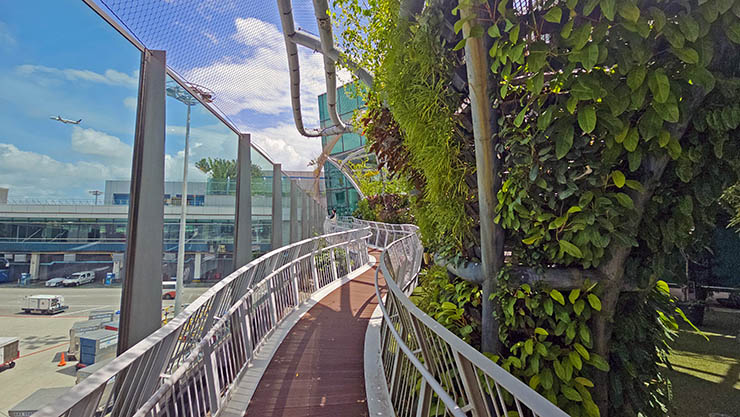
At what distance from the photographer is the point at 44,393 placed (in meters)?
1.91

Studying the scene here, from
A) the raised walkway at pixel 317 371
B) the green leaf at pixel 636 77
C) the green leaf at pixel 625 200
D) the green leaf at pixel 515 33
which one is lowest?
the raised walkway at pixel 317 371

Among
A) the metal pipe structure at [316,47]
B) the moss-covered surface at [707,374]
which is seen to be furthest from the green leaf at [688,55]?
the moss-covered surface at [707,374]

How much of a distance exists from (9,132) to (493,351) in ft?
11.1

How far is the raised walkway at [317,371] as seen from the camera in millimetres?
3396

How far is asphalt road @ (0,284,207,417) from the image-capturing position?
1737 millimetres

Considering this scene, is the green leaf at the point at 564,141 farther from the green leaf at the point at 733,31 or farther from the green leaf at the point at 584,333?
the green leaf at the point at 584,333

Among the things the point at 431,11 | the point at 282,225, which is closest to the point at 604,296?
the point at 431,11

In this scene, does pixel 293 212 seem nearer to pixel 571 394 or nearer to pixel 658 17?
pixel 571 394

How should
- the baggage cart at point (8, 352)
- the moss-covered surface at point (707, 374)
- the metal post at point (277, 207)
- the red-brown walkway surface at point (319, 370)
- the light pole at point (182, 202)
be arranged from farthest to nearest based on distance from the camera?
the metal post at point (277, 207) → the moss-covered surface at point (707, 374) → the light pole at point (182, 202) → the red-brown walkway surface at point (319, 370) → the baggage cart at point (8, 352)

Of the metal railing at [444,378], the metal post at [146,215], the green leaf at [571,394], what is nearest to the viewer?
the metal railing at [444,378]

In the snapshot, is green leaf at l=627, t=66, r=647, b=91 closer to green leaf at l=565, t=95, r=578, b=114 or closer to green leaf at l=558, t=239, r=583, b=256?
green leaf at l=565, t=95, r=578, b=114

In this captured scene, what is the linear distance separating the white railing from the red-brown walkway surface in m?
0.34

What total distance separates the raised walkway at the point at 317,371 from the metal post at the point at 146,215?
1216 mm

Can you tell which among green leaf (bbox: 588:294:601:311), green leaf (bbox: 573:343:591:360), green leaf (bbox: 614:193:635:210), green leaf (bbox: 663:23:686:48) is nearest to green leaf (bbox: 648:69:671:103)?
green leaf (bbox: 663:23:686:48)
